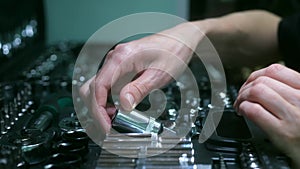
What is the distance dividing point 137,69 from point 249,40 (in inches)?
18.7

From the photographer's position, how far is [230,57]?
3.62ft

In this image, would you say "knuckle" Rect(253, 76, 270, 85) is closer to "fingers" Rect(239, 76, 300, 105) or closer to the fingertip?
"fingers" Rect(239, 76, 300, 105)

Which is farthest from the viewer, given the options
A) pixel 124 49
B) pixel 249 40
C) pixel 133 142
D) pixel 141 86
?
pixel 249 40

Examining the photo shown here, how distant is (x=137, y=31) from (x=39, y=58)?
1.12 ft

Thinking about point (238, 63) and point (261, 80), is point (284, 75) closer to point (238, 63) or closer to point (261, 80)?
point (261, 80)

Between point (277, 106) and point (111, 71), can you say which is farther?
point (111, 71)

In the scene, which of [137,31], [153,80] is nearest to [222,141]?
[153,80]

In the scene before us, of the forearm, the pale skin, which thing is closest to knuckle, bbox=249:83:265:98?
the pale skin

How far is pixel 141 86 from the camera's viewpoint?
25.9 inches

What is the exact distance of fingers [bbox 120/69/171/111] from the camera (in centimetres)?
61

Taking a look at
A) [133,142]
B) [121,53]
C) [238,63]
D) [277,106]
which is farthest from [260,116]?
[238,63]

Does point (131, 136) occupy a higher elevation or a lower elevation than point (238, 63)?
higher

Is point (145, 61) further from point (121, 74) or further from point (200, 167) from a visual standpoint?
point (200, 167)

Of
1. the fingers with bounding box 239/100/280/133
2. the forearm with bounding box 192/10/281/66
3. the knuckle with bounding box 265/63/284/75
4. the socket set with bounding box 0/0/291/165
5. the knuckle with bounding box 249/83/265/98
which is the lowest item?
the forearm with bounding box 192/10/281/66
